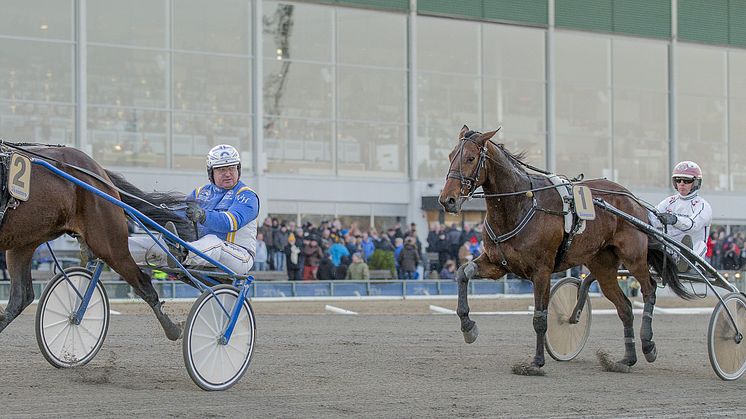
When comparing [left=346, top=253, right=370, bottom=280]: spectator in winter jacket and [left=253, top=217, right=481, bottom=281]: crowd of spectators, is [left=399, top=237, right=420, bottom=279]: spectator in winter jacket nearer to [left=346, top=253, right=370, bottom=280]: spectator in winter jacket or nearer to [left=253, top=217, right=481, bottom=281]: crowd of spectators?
[left=253, top=217, right=481, bottom=281]: crowd of spectators

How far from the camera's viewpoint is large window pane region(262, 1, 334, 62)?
28.3m

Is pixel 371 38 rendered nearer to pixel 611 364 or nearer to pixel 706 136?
pixel 706 136

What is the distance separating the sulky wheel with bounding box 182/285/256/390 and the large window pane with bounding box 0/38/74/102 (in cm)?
1847

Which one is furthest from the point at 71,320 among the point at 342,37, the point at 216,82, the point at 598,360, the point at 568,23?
the point at 568,23

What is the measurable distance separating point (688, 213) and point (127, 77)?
59.0 feet

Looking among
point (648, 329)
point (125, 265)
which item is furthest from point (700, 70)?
point (125, 265)

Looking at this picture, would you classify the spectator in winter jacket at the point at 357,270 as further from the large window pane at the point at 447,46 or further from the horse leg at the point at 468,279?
the horse leg at the point at 468,279

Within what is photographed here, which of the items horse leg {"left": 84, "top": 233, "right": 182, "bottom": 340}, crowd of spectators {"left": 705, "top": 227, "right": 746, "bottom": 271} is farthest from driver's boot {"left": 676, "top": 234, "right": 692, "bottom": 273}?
crowd of spectators {"left": 705, "top": 227, "right": 746, "bottom": 271}

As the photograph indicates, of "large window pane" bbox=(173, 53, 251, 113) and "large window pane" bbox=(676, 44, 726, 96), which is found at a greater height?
"large window pane" bbox=(676, 44, 726, 96)

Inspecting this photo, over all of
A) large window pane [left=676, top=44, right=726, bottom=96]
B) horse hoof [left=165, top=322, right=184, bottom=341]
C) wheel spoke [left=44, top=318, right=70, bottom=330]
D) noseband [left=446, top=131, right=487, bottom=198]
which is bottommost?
horse hoof [left=165, top=322, right=184, bottom=341]

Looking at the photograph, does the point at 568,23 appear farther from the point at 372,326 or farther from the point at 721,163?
the point at 372,326

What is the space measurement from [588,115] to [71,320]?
26404 millimetres

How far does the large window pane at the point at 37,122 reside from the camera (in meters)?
24.8

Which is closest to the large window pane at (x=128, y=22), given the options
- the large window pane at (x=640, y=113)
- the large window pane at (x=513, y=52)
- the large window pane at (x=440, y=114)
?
the large window pane at (x=440, y=114)
